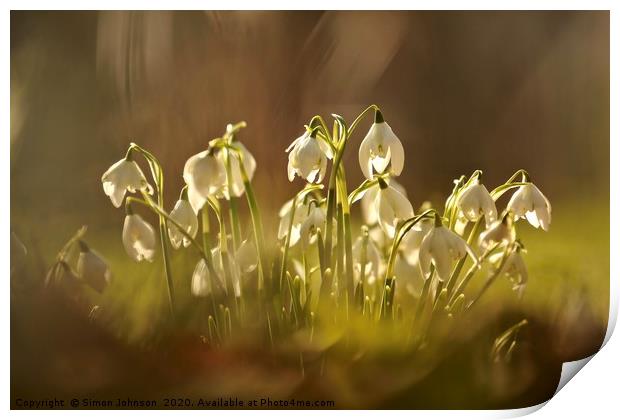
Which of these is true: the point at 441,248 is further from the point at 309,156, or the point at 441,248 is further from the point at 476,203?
the point at 309,156

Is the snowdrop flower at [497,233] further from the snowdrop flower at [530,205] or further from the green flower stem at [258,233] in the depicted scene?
the green flower stem at [258,233]

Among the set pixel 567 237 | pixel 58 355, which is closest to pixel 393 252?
pixel 567 237

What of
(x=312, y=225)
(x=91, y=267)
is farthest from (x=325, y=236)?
(x=91, y=267)

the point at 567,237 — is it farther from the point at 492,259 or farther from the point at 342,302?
the point at 342,302

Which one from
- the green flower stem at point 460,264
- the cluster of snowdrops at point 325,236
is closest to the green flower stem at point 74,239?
the cluster of snowdrops at point 325,236

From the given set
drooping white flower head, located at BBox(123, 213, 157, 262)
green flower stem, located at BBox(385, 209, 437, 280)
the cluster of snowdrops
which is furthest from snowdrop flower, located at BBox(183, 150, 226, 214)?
green flower stem, located at BBox(385, 209, 437, 280)
